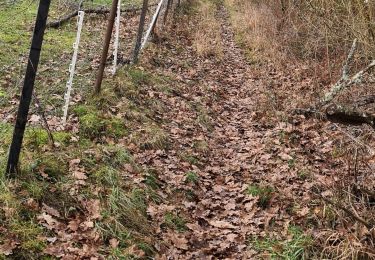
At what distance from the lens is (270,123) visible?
8281mm

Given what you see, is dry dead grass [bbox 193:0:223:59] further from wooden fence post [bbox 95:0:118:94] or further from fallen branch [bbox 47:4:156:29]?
wooden fence post [bbox 95:0:118:94]

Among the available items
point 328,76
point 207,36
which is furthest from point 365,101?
point 207,36

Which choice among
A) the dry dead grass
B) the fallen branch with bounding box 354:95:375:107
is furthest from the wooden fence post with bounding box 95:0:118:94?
the dry dead grass

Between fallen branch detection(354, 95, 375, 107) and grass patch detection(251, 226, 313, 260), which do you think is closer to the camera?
grass patch detection(251, 226, 313, 260)

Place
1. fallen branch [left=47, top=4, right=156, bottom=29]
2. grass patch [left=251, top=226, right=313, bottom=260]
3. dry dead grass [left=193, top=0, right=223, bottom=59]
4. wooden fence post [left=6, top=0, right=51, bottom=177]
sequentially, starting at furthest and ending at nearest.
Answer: dry dead grass [left=193, top=0, right=223, bottom=59]
fallen branch [left=47, top=4, right=156, bottom=29]
grass patch [left=251, top=226, right=313, bottom=260]
wooden fence post [left=6, top=0, right=51, bottom=177]

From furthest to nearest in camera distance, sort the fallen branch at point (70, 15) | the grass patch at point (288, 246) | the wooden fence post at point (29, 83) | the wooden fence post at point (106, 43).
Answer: the fallen branch at point (70, 15) → the wooden fence post at point (106, 43) → the grass patch at point (288, 246) → the wooden fence post at point (29, 83)

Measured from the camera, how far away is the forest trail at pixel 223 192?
4.76 m

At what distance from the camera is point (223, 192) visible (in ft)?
19.5

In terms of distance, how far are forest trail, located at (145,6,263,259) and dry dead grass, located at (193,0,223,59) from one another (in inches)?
114

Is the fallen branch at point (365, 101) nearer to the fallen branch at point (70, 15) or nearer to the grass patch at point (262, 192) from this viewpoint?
the grass patch at point (262, 192)

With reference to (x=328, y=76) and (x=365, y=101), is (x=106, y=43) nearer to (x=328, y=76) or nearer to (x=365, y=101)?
(x=365, y=101)

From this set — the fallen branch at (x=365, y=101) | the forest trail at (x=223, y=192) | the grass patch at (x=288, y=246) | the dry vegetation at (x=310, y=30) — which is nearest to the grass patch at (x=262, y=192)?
the forest trail at (x=223, y=192)

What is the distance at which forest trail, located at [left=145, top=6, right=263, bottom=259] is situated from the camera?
476cm

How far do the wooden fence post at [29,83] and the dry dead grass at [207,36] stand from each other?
8.85 m
